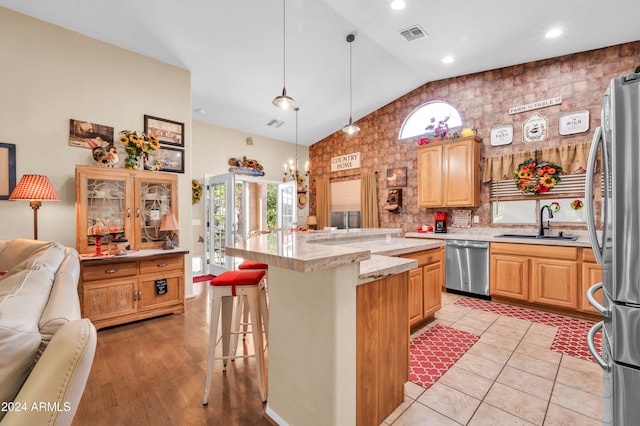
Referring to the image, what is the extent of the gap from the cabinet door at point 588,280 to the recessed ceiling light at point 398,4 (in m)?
3.78

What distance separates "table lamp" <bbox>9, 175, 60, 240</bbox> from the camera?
103 inches

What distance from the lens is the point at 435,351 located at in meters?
2.58

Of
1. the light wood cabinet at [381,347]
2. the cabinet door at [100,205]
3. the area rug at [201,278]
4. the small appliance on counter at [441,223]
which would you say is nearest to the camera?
the light wood cabinet at [381,347]

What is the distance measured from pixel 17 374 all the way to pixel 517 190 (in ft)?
17.8

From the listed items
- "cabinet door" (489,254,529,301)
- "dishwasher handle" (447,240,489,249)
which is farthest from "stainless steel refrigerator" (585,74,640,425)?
"dishwasher handle" (447,240,489,249)

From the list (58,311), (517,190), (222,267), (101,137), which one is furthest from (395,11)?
(222,267)

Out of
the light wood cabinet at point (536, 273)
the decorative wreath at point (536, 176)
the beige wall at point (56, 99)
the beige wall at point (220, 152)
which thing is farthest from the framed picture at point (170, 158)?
the decorative wreath at point (536, 176)

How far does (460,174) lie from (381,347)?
390cm

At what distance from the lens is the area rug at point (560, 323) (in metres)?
2.60

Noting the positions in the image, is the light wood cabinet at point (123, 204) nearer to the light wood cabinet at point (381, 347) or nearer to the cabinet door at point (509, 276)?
the light wood cabinet at point (381, 347)

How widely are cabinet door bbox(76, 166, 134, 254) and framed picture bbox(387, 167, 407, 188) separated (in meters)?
4.69

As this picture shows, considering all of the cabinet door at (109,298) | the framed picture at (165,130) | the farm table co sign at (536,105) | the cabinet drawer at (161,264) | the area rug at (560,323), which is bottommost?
the area rug at (560,323)

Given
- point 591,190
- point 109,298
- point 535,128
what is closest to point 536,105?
point 535,128

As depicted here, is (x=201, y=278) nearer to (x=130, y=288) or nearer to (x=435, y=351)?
(x=130, y=288)
